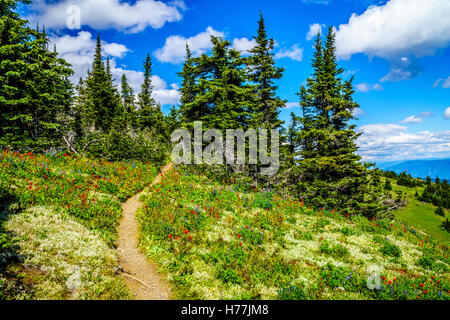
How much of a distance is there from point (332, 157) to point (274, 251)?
40.9 feet

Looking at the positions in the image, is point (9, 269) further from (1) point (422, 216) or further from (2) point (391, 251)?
(1) point (422, 216)

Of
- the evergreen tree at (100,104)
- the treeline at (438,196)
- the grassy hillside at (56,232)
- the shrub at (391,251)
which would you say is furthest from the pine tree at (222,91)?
the treeline at (438,196)

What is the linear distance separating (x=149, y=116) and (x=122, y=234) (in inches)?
1395

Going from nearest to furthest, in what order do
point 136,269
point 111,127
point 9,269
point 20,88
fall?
point 9,269 → point 136,269 → point 20,88 → point 111,127

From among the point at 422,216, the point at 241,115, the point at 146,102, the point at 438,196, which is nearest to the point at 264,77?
the point at 241,115

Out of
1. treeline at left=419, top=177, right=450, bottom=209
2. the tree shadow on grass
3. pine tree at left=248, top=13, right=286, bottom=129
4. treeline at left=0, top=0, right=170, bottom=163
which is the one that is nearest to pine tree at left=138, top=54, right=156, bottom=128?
treeline at left=0, top=0, right=170, bottom=163

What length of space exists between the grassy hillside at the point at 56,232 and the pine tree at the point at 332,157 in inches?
640

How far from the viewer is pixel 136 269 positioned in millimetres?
7195

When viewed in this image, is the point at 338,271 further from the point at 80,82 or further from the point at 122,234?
the point at 80,82

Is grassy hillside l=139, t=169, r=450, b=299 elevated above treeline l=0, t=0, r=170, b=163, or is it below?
below

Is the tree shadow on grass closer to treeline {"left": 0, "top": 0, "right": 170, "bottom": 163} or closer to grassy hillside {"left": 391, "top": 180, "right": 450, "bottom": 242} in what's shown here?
treeline {"left": 0, "top": 0, "right": 170, "bottom": 163}

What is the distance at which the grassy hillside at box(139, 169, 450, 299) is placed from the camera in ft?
22.3

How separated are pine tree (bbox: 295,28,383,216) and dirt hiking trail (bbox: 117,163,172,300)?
14845 mm

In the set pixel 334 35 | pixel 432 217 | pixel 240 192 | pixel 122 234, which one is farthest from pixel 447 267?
pixel 432 217
